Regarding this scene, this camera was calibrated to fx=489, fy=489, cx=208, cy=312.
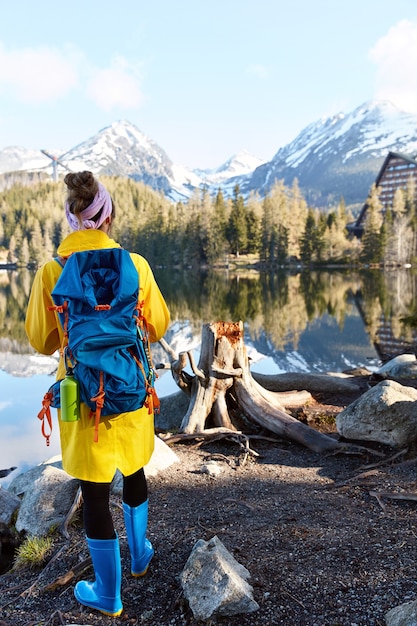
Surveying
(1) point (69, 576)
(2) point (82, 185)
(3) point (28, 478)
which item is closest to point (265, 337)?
(3) point (28, 478)

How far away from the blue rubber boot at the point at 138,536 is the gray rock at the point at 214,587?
0.31 meters

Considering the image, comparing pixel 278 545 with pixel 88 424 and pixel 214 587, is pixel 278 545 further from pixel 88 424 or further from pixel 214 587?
pixel 88 424

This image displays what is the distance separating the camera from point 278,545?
319 cm

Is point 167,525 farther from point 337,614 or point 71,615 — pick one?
point 337,614

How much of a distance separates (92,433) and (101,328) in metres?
0.53

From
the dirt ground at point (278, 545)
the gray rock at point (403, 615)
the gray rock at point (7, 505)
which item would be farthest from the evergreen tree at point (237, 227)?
the gray rock at point (403, 615)

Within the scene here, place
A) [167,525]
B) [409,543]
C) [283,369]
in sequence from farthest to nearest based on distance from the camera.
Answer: [283,369] < [167,525] < [409,543]

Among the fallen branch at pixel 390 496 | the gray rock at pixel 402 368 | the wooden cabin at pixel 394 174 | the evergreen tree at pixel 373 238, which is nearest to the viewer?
the fallen branch at pixel 390 496

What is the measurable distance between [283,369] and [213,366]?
7366mm

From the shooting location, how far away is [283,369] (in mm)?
13445

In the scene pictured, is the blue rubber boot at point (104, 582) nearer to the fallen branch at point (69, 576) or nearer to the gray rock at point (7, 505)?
the fallen branch at point (69, 576)

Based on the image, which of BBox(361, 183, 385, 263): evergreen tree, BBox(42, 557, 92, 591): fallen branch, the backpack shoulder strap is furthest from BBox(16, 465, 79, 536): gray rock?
BBox(361, 183, 385, 263): evergreen tree

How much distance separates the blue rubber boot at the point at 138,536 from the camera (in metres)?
2.72

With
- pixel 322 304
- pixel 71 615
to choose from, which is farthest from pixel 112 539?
pixel 322 304
